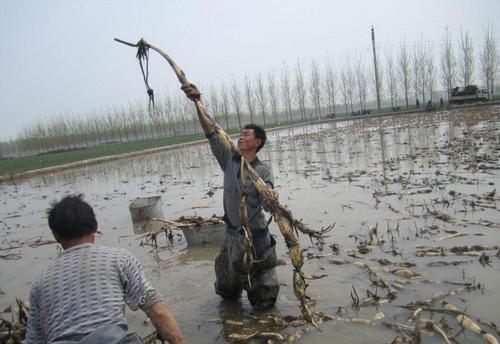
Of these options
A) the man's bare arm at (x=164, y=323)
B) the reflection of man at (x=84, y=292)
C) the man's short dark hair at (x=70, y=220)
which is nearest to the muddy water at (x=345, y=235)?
the man's bare arm at (x=164, y=323)

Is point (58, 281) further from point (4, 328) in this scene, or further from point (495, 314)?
point (495, 314)

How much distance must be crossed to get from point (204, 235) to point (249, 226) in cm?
241

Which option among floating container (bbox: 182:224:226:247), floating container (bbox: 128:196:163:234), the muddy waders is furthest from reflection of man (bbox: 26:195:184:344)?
floating container (bbox: 128:196:163:234)

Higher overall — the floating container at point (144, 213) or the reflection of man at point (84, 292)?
the reflection of man at point (84, 292)

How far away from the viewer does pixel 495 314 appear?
3219mm

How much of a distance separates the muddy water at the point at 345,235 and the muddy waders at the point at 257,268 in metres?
0.18

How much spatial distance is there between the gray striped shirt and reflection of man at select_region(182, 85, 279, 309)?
167cm

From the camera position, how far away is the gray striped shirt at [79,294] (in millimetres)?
1929

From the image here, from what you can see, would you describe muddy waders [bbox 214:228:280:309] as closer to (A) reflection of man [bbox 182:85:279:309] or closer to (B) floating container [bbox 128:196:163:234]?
(A) reflection of man [bbox 182:85:279:309]

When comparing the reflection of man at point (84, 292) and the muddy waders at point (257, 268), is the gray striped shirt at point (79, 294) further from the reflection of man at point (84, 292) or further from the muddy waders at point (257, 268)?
the muddy waders at point (257, 268)

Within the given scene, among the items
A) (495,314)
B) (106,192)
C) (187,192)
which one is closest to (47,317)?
(495,314)

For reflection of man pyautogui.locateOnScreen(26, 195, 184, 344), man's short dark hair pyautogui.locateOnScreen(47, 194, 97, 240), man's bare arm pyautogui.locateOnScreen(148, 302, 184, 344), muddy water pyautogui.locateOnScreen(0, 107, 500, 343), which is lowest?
muddy water pyautogui.locateOnScreen(0, 107, 500, 343)

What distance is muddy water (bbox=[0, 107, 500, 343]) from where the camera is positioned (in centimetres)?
360

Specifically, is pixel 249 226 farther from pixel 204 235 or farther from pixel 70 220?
pixel 204 235
